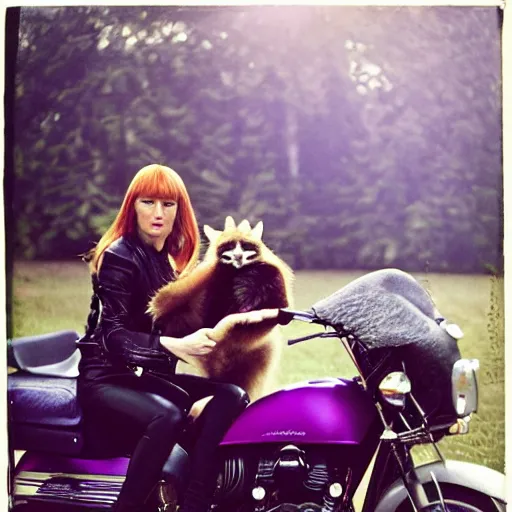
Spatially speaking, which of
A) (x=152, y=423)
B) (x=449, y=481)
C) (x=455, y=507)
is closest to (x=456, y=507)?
(x=455, y=507)

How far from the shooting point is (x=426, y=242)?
Result: 3.04 m

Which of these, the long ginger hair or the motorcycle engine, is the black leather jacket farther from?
the motorcycle engine

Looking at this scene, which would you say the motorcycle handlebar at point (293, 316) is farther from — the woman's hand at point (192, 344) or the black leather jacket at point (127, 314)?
the black leather jacket at point (127, 314)

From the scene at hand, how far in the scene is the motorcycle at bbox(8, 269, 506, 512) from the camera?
2.80m

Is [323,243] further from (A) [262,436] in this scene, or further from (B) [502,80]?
(B) [502,80]

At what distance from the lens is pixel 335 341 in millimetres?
3002

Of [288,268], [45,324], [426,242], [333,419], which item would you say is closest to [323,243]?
[288,268]

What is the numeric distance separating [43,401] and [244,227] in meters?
1.21

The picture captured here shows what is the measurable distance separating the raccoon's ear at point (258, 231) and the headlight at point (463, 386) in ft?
3.35

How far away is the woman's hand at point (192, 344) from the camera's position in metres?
2.93

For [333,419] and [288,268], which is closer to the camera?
[333,419]

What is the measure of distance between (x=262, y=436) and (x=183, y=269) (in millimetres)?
818

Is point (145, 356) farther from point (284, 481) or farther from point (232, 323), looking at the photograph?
point (284, 481)


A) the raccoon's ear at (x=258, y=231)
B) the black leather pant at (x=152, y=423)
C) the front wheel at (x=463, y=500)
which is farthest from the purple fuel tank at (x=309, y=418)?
the raccoon's ear at (x=258, y=231)
